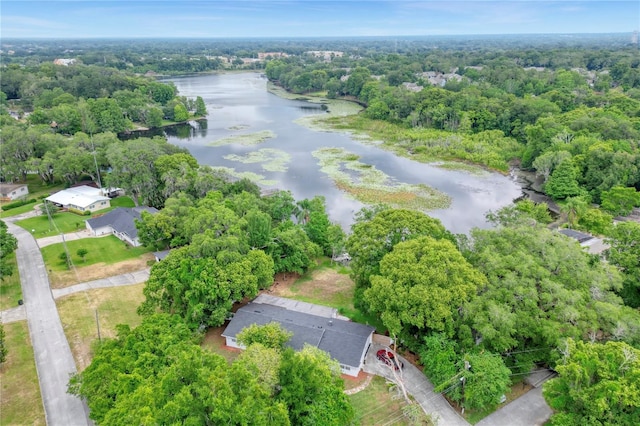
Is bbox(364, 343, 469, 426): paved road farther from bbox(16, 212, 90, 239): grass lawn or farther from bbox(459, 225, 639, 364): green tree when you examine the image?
bbox(16, 212, 90, 239): grass lawn

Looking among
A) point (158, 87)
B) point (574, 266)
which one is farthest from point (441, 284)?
point (158, 87)

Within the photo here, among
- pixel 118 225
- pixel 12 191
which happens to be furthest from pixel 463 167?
pixel 12 191

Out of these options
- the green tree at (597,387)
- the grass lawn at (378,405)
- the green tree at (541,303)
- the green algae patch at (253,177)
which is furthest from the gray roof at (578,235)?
the green algae patch at (253,177)

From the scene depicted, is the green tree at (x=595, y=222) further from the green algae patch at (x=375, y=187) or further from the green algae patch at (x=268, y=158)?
the green algae patch at (x=268, y=158)

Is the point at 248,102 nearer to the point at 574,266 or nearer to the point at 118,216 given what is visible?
the point at 118,216

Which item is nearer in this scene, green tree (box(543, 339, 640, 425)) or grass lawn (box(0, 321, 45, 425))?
green tree (box(543, 339, 640, 425))

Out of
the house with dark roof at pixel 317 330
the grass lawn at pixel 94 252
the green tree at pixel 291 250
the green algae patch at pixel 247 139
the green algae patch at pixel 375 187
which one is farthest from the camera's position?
the green algae patch at pixel 247 139

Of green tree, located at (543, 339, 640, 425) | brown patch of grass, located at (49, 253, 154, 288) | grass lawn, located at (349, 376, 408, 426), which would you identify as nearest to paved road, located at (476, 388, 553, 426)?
green tree, located at (543, 339, 640, 425)
